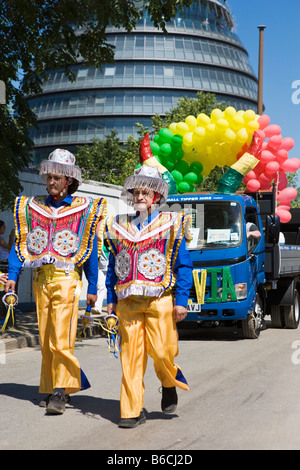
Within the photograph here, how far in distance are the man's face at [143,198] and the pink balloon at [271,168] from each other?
8533 millimetres

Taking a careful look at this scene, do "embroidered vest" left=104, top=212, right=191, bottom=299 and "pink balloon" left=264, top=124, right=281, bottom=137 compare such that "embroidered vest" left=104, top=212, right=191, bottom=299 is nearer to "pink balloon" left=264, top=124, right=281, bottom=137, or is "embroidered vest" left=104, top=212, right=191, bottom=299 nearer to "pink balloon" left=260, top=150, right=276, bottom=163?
"pink balloon" left=260, top=150, right=276, bottom=163

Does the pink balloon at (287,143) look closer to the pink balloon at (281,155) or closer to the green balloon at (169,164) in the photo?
the pink balloon at (281,155)

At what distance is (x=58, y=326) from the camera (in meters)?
6.37

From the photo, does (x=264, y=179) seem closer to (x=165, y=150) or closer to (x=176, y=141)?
(x=176, y=141)

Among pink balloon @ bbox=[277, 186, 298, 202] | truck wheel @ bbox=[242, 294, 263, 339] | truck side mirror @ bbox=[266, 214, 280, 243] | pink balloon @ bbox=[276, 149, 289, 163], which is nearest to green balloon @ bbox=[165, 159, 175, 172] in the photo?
pink balloon @ bbox=[276, 149, 289, 163]

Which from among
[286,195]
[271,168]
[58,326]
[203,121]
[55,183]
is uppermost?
[203,121]

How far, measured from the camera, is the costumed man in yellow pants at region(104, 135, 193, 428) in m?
5.94

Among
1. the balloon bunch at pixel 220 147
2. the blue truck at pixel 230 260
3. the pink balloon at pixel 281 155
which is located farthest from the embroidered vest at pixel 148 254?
the pink balloon at pixel 281 155

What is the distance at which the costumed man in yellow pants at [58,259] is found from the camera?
639 cm

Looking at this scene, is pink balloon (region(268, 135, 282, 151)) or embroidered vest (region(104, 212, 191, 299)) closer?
embroidered vest (region(104, 212, 191, 299))

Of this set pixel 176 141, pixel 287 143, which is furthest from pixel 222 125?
pixel 287 143

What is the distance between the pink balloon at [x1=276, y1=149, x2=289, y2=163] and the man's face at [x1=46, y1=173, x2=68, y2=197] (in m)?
8.72

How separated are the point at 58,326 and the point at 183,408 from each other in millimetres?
1311

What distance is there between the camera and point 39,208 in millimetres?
6672
